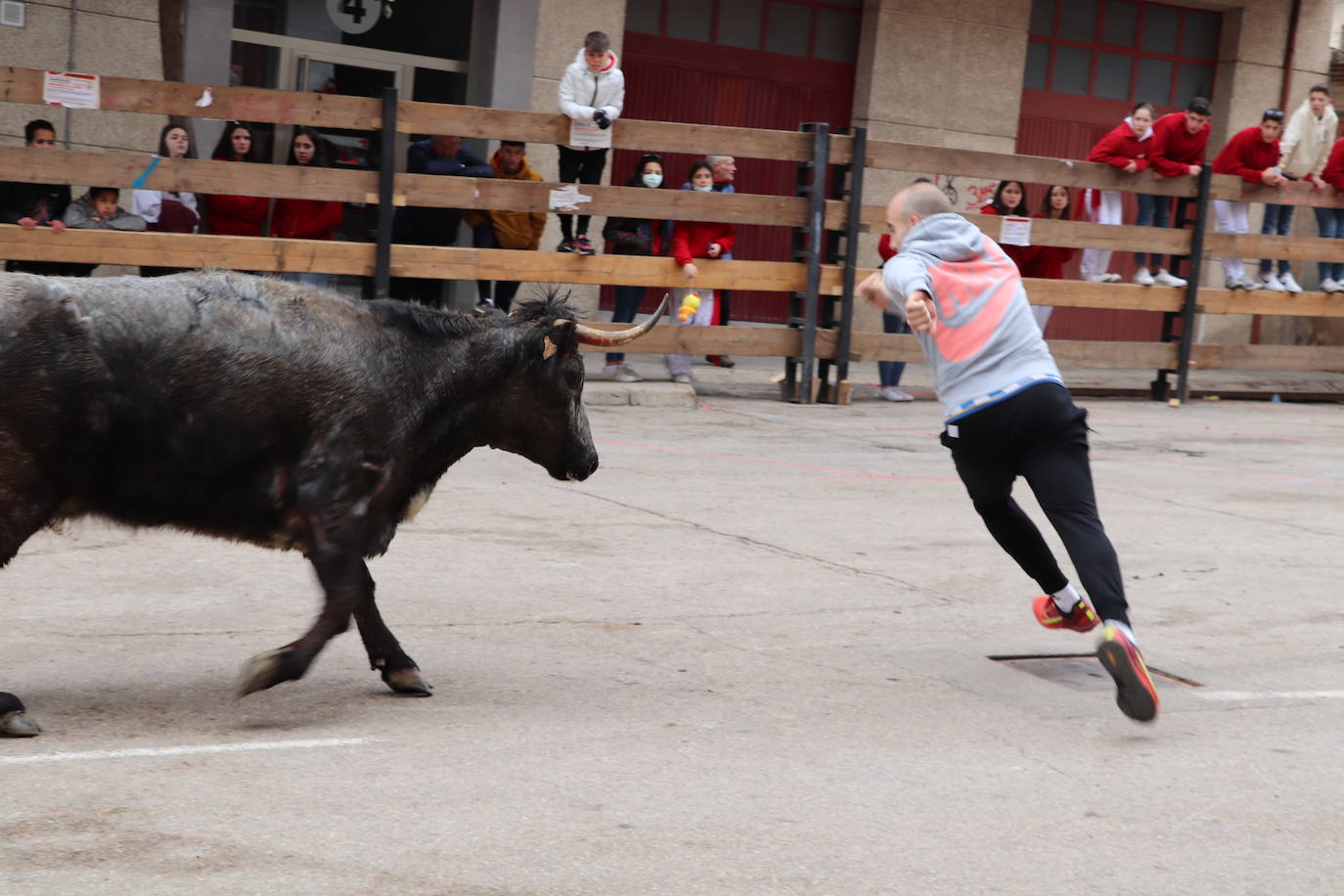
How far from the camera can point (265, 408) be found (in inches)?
193

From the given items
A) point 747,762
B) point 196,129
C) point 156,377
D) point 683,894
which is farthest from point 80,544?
point 196,129

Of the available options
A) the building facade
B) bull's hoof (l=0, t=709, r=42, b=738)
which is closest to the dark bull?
bull's hoof (l=0, t=709, r=42, b=738)

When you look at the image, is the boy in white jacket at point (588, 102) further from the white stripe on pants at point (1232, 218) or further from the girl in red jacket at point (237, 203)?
the white stripe on pants at point (1232, 218)

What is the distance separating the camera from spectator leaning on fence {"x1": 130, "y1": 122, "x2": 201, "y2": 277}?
11.6 metres

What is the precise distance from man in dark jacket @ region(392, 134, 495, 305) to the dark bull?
23.9 feet

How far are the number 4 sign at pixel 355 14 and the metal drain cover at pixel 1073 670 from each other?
11.7 metres

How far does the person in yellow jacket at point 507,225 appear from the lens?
12.9 metres

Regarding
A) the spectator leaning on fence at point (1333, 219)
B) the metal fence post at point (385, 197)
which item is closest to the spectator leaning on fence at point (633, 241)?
the metal fence post at point (385, 197)

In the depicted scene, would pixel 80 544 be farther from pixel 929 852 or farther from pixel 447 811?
pixel 929 852

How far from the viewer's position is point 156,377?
4.75m

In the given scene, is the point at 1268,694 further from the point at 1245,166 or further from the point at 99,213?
the point at 1245,166

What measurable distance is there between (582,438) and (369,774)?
1.63 meters

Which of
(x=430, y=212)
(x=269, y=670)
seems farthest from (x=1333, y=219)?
(x=269, y=670)

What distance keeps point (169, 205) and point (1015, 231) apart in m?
7.20
